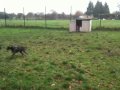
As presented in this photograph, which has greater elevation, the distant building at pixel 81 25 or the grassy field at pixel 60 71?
the distant building at pixel 81 25

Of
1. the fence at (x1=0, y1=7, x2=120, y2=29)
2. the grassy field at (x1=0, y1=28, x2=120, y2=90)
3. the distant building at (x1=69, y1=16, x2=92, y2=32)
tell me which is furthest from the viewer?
the fence at (x1=0, y1=7, x2=120, y2=29)

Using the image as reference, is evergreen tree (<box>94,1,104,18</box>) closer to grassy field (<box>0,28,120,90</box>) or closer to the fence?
the fence

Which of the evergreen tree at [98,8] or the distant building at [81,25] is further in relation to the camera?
the evergreen tree at [98,8]

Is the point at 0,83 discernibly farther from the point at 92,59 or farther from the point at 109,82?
the point at 92,59

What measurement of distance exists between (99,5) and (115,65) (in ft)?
298

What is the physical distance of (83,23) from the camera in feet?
81.2

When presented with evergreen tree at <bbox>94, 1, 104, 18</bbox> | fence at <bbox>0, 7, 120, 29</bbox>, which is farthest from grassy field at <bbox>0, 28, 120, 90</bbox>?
evergreen tree at <bbox>94, 1, 104, 18</bbox>

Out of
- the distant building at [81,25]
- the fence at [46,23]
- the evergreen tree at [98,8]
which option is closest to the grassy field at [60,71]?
the distant building at [81,25]

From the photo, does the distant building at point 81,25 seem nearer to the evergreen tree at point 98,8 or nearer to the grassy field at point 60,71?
the grassy field at point 60,71

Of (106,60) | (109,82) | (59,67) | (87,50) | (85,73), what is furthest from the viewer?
(87,50)

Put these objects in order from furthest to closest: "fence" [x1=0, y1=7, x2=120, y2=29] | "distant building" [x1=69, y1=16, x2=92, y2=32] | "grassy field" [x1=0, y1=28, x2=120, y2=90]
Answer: "fence" [x1=0, y1=7, x2=120, y2=29] → "distant building" [x1=69, y1=16, x2=92, y2=32] → "grassy field" [x1=0, y1=28, x2=120, y2=90]

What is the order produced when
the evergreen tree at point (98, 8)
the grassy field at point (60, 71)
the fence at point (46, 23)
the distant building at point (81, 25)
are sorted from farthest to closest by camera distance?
the evergreen tree at point (98, 8) < the fence at point (46, 23) < the distant building at point (81, 25) < the grassy field at point (60, 71)

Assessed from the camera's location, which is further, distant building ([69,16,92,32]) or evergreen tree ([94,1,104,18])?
evergreen tree ([94,1,104,18])

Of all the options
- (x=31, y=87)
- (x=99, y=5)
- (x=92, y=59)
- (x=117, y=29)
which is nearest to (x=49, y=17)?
(x=117, y=29)
